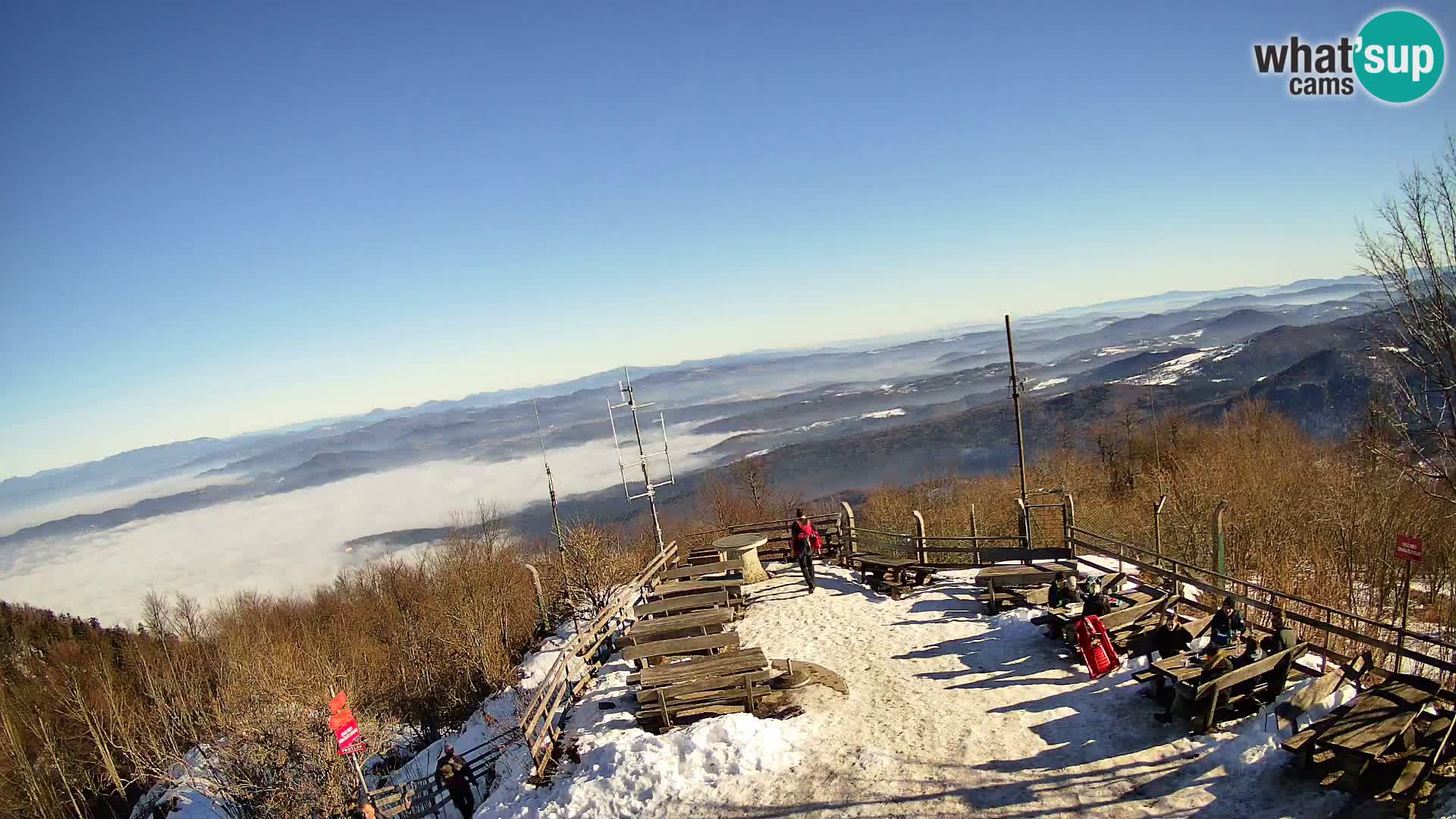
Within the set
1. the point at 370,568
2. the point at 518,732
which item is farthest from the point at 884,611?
the point at 370,568

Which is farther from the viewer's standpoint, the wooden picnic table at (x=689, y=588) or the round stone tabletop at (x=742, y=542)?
the round stone tabletop at (x=742, y=542)

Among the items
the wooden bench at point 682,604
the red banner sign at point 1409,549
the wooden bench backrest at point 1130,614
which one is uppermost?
the red banner sign at point 1409,549

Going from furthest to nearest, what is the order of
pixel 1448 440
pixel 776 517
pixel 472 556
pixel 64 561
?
pixel 64 561, pixel 776 517, pixel 472 556, pixel 1448 440

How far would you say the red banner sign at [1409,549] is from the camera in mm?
Result: 10125

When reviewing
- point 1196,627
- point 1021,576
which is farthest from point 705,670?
point 1196,627

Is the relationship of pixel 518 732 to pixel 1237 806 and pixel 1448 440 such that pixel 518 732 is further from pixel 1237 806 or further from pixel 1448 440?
pixel 1448 440

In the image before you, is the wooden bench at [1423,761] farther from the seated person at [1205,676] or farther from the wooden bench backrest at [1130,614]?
the wooden bench backrest at [1130,614]

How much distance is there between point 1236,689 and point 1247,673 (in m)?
0.36

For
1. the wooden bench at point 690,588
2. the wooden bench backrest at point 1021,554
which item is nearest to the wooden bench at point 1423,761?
the wooden bench backrest at point 1021,554

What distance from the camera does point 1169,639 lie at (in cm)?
1202

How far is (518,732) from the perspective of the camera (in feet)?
56.1

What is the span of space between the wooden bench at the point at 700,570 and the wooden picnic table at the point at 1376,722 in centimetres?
1307

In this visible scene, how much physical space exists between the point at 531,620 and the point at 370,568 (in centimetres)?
3844

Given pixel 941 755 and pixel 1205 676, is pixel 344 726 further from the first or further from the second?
pixel 1205 676
